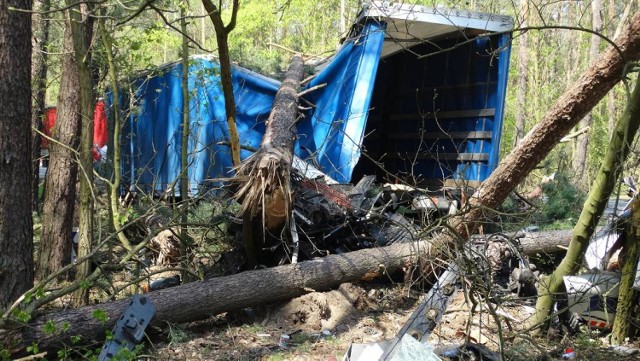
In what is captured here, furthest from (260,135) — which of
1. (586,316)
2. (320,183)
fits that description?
(586,316)

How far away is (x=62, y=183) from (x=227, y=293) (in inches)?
108

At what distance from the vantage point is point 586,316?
18.6ft

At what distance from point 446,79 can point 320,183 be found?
409cm

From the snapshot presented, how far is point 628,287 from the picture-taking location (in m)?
5.29

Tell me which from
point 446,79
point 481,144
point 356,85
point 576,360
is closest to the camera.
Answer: point 576,360

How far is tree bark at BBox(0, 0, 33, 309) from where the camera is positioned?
4.58m

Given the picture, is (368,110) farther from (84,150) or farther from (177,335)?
(177,335)

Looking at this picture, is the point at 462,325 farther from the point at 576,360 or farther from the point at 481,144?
the point at 481,144

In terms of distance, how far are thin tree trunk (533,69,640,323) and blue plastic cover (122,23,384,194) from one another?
320 cm

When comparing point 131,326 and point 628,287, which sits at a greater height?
point 628,287

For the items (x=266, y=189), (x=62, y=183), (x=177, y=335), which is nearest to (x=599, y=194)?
(x=266, y=189)

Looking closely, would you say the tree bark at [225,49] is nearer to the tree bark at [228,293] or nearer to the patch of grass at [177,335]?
the tree bark at [228,293]

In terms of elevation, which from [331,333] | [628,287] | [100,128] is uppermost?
[100,128]

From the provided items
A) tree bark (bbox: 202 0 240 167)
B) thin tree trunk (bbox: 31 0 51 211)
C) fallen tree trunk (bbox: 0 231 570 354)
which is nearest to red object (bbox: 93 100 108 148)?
thin tree trunk (bbox: 31 0 51 211)
